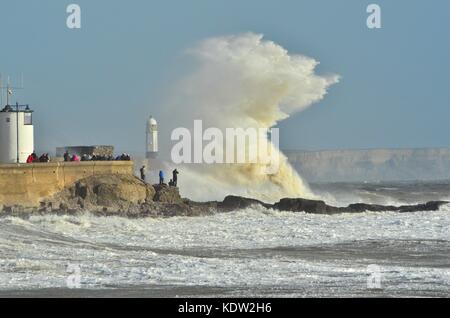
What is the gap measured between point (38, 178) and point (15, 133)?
1818 millimetres

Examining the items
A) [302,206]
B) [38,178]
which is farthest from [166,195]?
[38,178]

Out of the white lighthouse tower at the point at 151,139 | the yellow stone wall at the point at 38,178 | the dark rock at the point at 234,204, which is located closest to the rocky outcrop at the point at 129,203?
the dark rock at the point at 234,204

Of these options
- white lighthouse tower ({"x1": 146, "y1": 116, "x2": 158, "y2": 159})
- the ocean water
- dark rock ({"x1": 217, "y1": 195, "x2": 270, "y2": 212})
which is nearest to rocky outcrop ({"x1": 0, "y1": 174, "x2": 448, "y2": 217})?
dark rock ({"x1": 217, "y1": 195, "x2": 270, "y2": 212})

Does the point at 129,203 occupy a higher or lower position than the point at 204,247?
higher

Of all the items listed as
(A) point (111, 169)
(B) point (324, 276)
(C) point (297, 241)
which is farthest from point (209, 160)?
(B) point (324, 276)

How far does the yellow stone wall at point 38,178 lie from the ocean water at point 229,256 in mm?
1154

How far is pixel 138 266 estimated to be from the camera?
60.6 feet

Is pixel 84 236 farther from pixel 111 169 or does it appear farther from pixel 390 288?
pixel 390 288

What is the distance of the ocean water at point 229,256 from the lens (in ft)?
52.4

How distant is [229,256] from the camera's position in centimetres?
2048

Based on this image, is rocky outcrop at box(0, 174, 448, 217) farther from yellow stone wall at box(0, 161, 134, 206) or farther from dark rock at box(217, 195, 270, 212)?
yellow stone wall at box(0, 161, 134, 206)

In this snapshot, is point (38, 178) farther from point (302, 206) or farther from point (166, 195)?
point (302, 206)

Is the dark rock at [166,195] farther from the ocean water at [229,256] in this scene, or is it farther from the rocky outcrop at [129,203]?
the ocean water at [229,256]

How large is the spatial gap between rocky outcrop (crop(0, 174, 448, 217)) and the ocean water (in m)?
0.68
